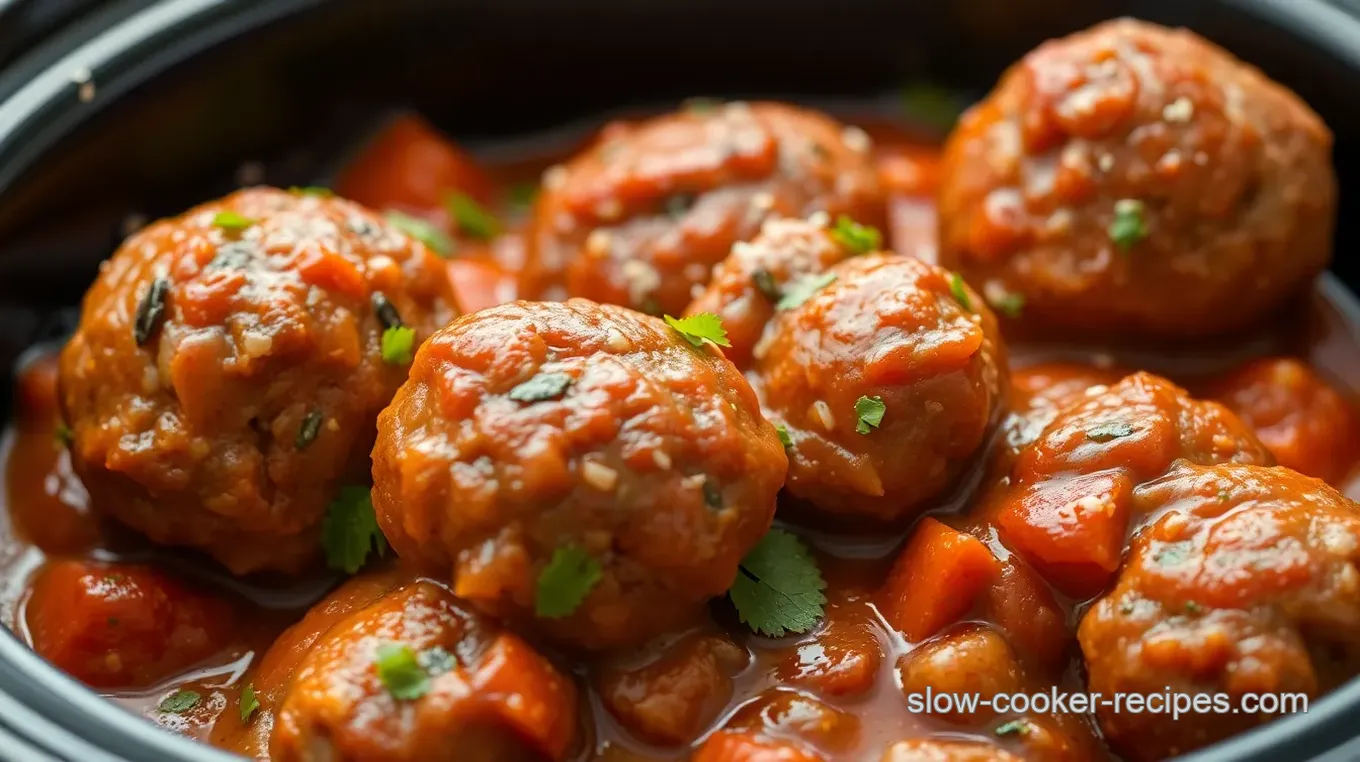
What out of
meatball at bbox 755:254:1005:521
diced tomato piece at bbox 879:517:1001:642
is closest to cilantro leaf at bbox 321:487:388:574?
meatball at bbox 755:254:1005:521

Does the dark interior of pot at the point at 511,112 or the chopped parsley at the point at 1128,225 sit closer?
the dark interior of pot at the point at 511,112

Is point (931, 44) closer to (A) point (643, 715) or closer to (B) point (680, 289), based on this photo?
(B) point (680, 289)

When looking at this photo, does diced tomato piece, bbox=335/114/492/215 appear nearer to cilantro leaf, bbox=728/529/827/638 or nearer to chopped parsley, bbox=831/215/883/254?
chopped parsley, bbox=831/215/883/254

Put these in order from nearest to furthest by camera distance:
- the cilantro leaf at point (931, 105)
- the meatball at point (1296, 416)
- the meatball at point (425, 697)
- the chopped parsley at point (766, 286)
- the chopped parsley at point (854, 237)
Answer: the meatball at point (425, 697) < the chopped parsley at point (766, 286) < the chopped parsley at point (854, 237) < the meatball at point (1296, 416) < the cilantro leaf at point (931, 105)

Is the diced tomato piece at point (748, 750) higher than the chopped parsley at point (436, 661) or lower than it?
lower

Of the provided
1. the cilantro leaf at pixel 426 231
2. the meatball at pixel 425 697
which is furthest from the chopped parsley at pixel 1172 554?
the cilantro leaf at pixel 426 231

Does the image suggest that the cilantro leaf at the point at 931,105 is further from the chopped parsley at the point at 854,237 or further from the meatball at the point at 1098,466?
the meatball at the point at 1098,466

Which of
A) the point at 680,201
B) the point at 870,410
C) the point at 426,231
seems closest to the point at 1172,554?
the point at 870,410
